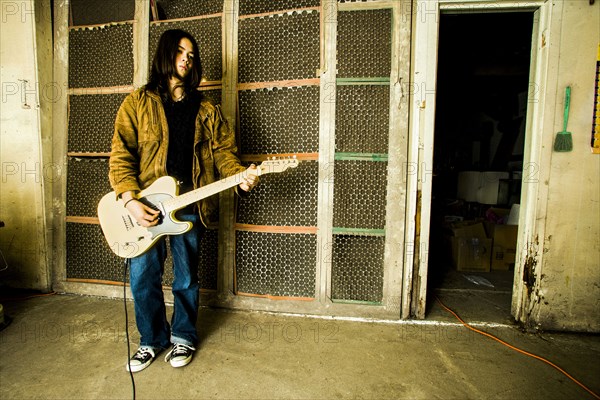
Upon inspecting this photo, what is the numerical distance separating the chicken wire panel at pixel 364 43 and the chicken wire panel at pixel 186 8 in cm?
99

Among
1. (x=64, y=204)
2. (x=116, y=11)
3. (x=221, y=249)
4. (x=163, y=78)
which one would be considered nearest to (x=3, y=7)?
(x=116, y=11)

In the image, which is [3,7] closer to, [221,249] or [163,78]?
[163,78]

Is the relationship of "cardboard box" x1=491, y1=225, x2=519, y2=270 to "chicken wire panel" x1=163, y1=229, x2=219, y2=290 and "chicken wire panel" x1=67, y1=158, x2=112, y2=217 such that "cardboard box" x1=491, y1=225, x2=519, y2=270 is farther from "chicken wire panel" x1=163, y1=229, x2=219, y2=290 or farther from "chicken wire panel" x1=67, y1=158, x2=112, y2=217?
"chicken wire panel" x1=67, y1=158, x2=112, y2=217

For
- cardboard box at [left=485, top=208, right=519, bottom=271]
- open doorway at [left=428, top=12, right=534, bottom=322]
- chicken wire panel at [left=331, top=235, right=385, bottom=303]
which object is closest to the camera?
chicken wire panel at [left=331, top=235, right=385, bottom=303]

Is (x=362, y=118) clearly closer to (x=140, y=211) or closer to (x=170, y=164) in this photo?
(x=170, y=164)

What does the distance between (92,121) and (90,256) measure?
3.85 feet

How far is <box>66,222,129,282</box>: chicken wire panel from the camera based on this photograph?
95.0 inches

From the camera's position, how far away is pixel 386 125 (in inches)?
80.5

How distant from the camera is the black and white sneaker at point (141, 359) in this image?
1.55 metres

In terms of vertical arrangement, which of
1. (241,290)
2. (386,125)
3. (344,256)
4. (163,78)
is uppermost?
(163,78)

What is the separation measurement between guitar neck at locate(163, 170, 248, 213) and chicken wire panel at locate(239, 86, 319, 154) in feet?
2.08

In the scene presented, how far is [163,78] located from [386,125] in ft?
4.94

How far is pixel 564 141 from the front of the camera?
6.19 feet

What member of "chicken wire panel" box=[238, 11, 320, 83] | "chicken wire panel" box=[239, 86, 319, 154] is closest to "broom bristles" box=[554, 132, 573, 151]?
"chicken wire panel" box=[239, 86, 319, 154]
